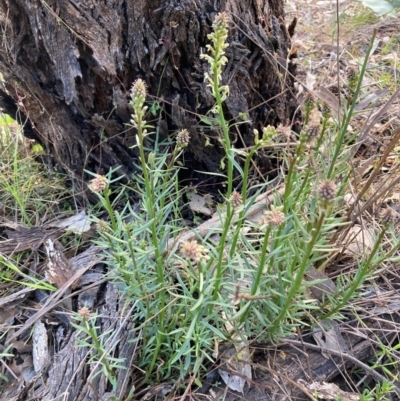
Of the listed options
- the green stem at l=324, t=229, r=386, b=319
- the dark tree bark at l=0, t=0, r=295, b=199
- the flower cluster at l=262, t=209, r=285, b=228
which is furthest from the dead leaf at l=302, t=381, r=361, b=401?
the dark tree bark at l=0, t=0, r=295, b=199

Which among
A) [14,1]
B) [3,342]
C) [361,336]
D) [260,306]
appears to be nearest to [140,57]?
[14,1]

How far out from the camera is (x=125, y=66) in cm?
180

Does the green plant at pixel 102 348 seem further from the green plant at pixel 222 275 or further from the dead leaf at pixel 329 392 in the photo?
the dead leaf at pixel 329 392

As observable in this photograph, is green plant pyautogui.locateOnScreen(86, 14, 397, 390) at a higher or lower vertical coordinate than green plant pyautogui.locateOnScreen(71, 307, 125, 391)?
higher

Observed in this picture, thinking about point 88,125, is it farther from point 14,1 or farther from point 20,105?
point 14,1

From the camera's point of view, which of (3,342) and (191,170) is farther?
(191,170)

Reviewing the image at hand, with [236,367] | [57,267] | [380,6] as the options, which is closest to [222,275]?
[236,367]

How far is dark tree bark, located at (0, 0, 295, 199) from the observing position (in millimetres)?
1709

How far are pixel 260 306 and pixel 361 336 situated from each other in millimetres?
427

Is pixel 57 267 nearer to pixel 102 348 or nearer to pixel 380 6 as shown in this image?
pixel 102 348

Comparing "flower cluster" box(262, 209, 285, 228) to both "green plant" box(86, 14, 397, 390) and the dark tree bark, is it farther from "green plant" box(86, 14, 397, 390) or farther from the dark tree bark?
the dark tree bark

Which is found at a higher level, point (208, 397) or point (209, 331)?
point (209, 331)

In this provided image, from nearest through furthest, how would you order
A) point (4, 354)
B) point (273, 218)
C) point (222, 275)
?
point (273, 218), point (222, 275), point (4, 354)

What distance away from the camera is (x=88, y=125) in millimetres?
1972
